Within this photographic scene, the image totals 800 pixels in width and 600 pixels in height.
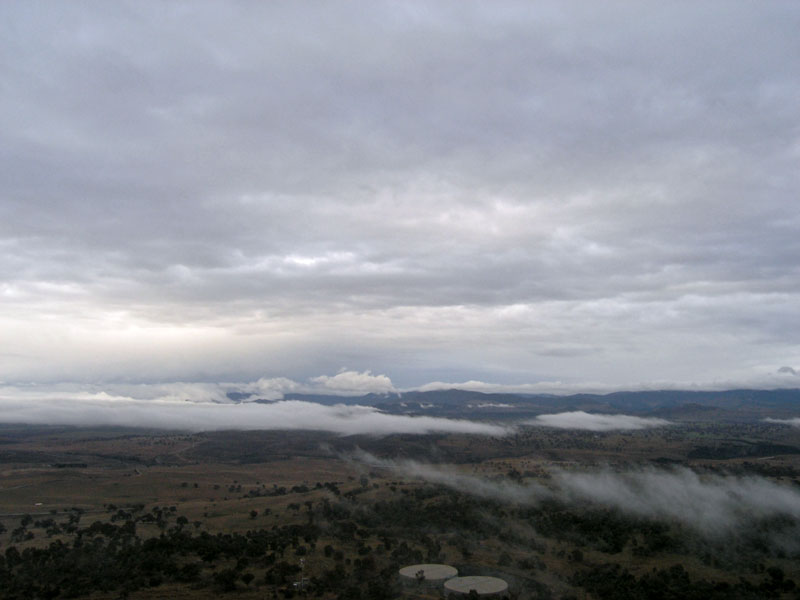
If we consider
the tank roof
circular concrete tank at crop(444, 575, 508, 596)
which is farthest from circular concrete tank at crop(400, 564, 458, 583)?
circular concrete tank at crop(444, 575, 508, 596)

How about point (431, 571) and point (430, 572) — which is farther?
point (431, 571)

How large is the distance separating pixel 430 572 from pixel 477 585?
17.3 feet

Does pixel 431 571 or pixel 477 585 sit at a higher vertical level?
pixel 431 571

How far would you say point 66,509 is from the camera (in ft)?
343

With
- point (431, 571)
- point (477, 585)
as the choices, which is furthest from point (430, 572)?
point (477, 585)

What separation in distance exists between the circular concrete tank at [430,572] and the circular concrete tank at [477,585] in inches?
39.1

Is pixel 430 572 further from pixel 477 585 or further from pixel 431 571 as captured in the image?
pixel 477 585

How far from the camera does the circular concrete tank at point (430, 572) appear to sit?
173 feet

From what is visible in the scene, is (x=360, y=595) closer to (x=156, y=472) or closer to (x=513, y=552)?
(x=513, y=552)

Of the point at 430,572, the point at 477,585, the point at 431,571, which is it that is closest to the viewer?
the point at 477,585

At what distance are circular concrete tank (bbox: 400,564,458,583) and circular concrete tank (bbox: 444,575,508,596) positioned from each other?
99cm

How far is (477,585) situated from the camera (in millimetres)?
51906

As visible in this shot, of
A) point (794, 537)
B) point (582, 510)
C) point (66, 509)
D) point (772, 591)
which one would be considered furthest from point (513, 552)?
point (66, 509)

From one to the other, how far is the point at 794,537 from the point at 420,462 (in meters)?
137
